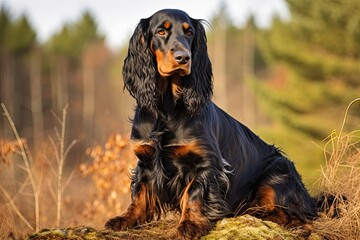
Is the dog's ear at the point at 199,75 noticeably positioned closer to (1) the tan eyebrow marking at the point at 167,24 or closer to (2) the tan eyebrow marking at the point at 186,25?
(2) the tan eyebrow marking at the point at 186,25

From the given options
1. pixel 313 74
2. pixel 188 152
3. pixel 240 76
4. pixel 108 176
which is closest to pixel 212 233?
pixel 188 152

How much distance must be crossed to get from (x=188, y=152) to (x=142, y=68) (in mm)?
711

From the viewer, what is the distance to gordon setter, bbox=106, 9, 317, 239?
3523 millimetres

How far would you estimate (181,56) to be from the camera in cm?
345

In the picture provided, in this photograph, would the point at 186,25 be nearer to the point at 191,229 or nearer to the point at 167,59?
the point at 167,59

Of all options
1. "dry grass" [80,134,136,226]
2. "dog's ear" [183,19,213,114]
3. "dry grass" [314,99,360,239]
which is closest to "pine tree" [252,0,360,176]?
"dry grass" [80,134,136,226]

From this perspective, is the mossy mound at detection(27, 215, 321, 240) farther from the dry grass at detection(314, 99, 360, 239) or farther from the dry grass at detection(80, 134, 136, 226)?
the dry grass at detection(80, 134, 136, 226)

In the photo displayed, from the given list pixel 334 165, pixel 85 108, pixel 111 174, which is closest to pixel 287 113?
pixel 111 174

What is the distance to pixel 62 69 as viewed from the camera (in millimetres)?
38031

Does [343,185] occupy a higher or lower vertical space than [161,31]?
lower

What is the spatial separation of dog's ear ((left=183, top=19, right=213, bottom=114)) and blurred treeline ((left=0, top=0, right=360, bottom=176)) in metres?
0.92

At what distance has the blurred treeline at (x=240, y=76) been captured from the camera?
672 inches

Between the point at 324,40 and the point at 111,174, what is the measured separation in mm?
12904

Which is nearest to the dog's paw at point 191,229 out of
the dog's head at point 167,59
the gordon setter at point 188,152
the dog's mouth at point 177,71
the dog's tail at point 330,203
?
the gordon setter at point 188,152
